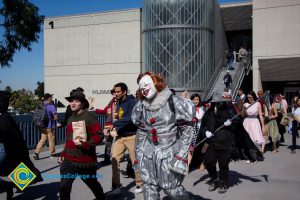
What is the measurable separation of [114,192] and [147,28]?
19.7m

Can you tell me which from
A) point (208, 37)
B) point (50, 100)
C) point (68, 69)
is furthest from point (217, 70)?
point (50, 100)

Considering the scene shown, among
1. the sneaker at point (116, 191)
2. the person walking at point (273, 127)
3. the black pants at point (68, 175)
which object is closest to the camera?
the black pants at point (68, 175)

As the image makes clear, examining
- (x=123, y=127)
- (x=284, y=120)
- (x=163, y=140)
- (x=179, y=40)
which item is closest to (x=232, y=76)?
(x=179, y=40)

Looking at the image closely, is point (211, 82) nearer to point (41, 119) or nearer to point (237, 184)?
point (41, 119)

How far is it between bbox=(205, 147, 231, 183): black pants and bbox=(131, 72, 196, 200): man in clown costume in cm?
204

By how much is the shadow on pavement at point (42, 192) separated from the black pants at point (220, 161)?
2565 mm

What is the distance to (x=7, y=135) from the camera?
4453 mm

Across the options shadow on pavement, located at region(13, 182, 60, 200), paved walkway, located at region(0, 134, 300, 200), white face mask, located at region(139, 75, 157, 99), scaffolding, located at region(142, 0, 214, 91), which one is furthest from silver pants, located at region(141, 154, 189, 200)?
scaffolding, located at region(142, 0, 214, 91)

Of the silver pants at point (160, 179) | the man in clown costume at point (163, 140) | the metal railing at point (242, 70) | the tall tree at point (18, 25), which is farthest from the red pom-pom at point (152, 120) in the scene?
the metal railing at point (242, 70)

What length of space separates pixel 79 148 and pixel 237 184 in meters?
3.26

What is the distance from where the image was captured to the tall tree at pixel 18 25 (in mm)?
7516

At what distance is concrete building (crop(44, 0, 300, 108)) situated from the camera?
77.9 ft

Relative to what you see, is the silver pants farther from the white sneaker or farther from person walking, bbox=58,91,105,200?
the white sneaker

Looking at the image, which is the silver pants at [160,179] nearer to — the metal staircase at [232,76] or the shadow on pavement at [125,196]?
the shadow on pavement at [125,196]
